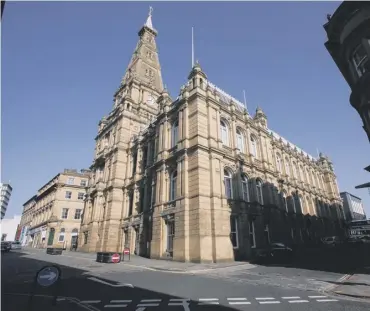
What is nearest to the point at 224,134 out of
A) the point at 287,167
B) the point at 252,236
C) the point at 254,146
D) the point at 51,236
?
the point at 254,146

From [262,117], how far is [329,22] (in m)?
18.8

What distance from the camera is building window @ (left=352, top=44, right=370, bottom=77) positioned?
14981 millimetres

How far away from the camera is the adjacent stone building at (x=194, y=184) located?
2052cm

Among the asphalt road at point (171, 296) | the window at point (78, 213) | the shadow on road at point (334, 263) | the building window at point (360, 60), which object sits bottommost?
the asphalt road at point (171, 296)

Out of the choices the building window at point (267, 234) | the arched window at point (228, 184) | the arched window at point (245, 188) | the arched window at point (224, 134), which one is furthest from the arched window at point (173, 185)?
the building window at point (267, 234)

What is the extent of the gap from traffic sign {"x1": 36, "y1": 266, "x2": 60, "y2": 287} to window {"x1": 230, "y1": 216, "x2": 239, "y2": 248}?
18043 mm

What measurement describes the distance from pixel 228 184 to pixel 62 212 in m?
46.5

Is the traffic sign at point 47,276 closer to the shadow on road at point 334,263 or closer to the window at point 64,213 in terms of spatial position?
the shadow on road at point 334,263

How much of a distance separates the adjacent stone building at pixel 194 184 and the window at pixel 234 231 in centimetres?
9

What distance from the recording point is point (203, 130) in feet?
74.8

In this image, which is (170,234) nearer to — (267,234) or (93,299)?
(267,234)

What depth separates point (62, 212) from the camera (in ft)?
178

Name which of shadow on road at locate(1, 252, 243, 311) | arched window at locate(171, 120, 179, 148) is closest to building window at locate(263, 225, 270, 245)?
arched window at locate(171, 120, 179, 148)

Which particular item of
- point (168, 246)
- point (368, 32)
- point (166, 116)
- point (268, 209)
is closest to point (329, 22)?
point (368, 32)
